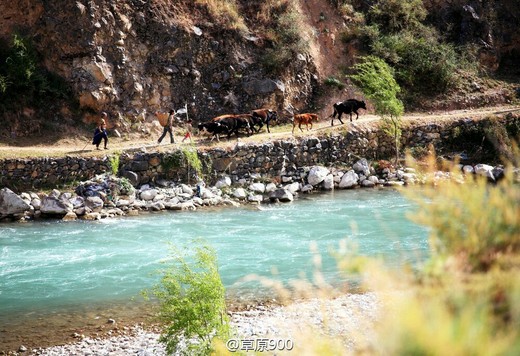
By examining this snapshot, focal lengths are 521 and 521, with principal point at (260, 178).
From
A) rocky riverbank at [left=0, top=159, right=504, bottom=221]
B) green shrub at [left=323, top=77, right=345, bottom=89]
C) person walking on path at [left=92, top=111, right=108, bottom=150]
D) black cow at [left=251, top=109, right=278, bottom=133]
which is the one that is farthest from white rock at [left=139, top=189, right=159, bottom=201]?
green shrub at [left=323, top=77, right=345, bottom=89]

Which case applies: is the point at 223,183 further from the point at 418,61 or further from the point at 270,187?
the point at 418,61

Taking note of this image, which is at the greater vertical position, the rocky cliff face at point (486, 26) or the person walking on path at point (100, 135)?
the rocky cliff face at point (486, 26)

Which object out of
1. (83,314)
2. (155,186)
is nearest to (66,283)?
(83,314)

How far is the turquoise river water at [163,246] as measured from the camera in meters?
12.0

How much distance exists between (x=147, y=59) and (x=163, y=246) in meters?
13.2

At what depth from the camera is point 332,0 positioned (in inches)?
1264

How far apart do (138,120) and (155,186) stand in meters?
4.83

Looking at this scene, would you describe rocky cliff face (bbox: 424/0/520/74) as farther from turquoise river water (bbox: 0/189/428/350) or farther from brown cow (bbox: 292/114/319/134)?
turquoise river water (bbox: 0/189/428/350)

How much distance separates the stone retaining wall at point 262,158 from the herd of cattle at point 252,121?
962mm

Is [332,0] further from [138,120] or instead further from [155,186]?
[155,186]

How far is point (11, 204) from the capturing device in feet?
58.7

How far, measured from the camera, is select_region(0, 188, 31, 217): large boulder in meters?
17.8

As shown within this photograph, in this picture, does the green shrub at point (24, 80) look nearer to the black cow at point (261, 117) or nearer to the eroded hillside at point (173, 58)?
the eroded hillside at point (173, 58)

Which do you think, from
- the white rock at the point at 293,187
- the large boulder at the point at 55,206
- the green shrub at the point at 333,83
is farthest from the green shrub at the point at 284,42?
the large boulder at the point at 55,206
